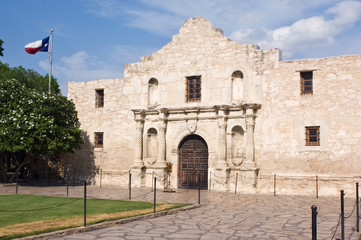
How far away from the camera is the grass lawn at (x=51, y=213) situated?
9109mm

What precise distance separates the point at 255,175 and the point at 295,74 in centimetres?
494

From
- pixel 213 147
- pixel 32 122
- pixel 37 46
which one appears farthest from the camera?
pixel 37 46

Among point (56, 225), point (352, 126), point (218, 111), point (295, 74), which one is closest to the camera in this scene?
point (56, 225)

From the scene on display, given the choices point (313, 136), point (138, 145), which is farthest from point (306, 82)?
point (138, 145)

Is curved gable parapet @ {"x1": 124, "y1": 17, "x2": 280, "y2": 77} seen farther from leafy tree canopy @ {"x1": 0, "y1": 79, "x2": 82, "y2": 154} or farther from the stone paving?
the stone paving

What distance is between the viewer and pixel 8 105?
67.9 ft

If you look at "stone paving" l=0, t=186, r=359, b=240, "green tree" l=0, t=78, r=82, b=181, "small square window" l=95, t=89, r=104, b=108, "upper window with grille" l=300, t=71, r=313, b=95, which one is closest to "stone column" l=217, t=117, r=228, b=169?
"upper window with grille" l=300, t=71, r=313, b=95

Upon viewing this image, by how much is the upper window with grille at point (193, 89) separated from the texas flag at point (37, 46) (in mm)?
9175

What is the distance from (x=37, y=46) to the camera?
24.2m

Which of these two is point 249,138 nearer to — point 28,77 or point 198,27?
point 198,27

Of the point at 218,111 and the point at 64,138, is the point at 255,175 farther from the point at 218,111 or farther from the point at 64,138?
the point at 64,138

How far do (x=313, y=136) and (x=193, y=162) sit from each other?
19.6 feet

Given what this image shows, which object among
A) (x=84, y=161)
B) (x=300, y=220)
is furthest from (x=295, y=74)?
(x=84, y=161)

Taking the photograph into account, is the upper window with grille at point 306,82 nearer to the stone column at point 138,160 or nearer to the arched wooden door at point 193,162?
the arched wooden door at point 193,162
